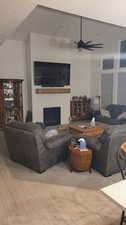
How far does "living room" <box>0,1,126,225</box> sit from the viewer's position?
228 centimetres

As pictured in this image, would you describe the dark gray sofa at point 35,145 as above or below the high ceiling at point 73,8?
below

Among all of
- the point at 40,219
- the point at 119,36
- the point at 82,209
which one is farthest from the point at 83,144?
the point at 119,36

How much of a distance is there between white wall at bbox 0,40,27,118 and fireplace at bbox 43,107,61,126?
4.84ft

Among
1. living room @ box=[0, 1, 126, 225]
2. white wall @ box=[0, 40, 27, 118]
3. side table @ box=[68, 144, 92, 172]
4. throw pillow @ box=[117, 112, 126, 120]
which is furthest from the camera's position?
white wall @ box=[0, 40, 27, 118]

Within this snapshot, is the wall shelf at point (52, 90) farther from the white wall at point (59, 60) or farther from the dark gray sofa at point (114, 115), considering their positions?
the dark gray sofa at point (114, 115)

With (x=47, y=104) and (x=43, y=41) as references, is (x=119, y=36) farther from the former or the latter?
(x=47, y=104)

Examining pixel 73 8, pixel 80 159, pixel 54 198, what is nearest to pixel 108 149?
pixel 80 159

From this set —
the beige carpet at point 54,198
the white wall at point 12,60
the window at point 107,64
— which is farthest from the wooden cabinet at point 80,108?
the beige carpet at point 54,198

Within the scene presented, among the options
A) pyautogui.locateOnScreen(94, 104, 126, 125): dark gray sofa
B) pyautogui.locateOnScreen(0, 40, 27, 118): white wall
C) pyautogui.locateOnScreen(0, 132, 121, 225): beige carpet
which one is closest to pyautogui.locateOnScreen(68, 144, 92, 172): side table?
pyautogui.locateOnScreen(0, 132, 121, 225): beige carpet

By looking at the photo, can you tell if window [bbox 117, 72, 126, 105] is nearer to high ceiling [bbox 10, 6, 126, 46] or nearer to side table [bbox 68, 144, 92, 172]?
high ceiling [bbox 10, 6, 126, 46]

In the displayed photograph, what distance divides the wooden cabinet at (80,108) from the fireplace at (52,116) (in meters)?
0.83

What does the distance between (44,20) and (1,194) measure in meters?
4.88

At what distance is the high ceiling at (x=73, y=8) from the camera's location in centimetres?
240

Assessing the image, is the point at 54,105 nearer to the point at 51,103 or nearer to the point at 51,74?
the point at 51,103
